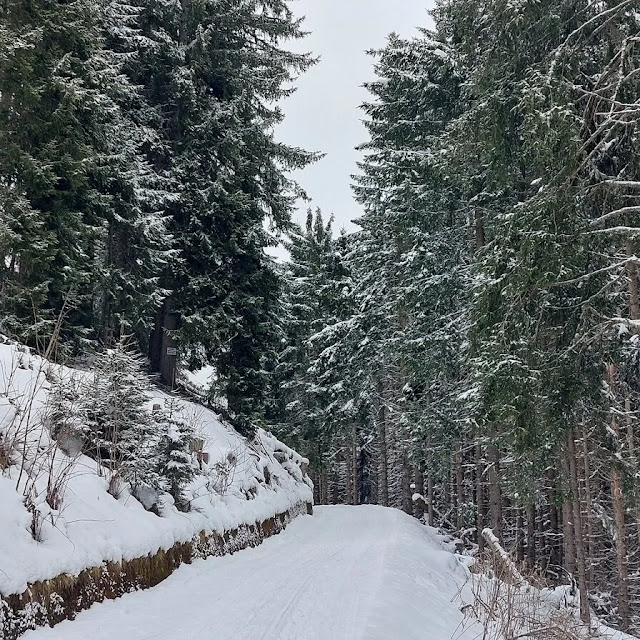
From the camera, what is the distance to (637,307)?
8148 millimetres

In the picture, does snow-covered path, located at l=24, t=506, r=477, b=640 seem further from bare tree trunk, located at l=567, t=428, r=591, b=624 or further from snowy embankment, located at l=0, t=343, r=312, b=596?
bare tree trunk, located at l=567, t=428, r=591, b=624

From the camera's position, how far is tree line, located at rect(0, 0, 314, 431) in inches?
386

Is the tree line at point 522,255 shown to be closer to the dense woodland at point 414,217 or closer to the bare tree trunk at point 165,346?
the dense woodland at point 414,217

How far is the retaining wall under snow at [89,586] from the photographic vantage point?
12.5 ft

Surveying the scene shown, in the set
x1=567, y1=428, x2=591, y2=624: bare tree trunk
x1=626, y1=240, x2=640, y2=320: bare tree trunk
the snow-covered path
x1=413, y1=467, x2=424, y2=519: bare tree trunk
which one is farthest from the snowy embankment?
x1=413, y1=467, x2=424, y2=519: bare tree trunk

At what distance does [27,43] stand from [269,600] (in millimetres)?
9925

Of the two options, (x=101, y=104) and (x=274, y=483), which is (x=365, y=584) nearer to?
(x=274, y=483)

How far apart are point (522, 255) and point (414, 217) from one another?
7128mm

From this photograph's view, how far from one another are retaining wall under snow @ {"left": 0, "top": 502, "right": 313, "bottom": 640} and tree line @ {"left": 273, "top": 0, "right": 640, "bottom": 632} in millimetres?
4785

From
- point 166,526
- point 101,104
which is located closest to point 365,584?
point 166,526

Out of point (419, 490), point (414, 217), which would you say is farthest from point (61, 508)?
point (419, 490)

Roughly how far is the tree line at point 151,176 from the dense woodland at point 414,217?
0.20 ft

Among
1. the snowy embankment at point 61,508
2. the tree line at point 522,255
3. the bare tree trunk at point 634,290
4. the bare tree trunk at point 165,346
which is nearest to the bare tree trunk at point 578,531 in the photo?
the tree line at point 522,255

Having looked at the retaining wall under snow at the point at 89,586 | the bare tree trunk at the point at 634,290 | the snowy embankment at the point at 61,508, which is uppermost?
the bare tree trunk at the point at 634,290
